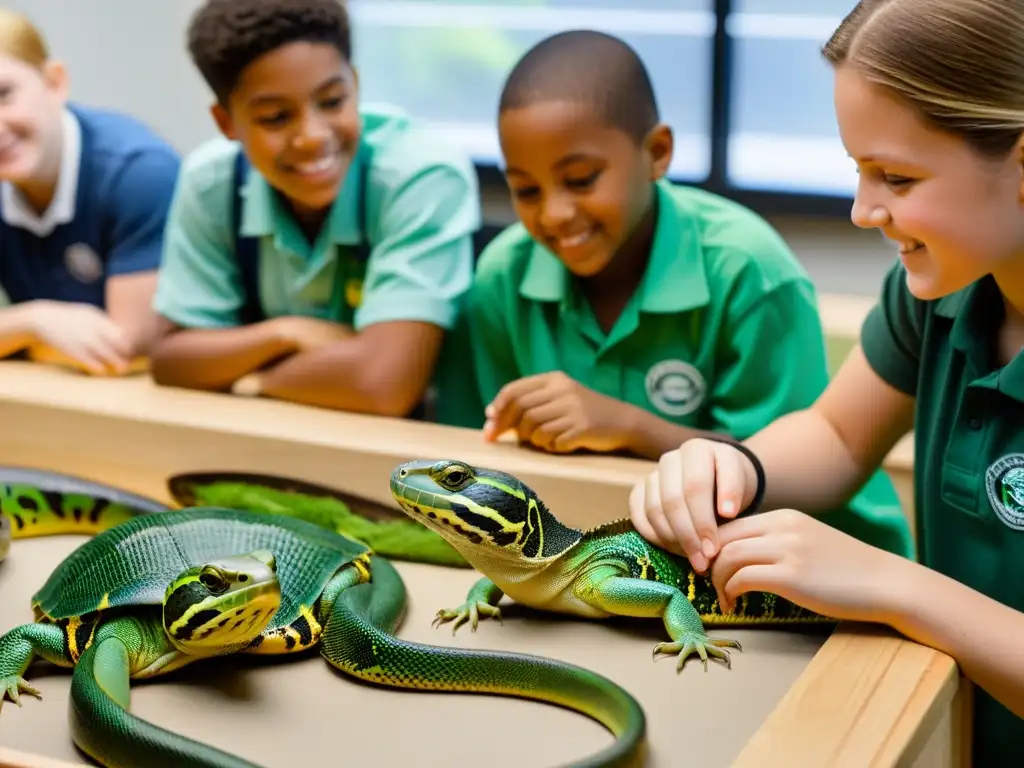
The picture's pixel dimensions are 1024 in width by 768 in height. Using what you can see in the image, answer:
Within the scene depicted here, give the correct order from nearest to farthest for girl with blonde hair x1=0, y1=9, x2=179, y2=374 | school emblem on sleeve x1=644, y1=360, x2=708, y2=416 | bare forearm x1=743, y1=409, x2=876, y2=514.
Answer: bare forearm x1=743, y1=409, x2=876, y2=514
school emblem on sleeve x1=644, y1=360, x2=708, y2=416
girl with blonde hair x1=0, y1=9, x2=179, y2=374

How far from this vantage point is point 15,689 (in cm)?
107

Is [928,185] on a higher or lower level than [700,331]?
higher

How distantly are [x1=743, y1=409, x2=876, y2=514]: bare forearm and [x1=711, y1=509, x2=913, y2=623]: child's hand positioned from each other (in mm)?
166

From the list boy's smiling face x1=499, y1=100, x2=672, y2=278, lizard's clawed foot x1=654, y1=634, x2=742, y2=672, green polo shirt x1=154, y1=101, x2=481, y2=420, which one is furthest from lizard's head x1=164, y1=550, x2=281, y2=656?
green polo shirt x1=154, y1=101, x2=481, y2=420

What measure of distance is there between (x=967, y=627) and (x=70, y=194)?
5.50 ft

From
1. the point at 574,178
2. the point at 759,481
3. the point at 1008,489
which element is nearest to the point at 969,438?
the point at 1008,489

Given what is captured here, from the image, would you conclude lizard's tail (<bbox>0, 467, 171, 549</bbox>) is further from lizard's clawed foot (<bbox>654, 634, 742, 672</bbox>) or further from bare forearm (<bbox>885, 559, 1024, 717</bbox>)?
bare forearm (<bbox>885, 559, 1024, 717</bbox>)

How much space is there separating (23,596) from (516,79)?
81 cm

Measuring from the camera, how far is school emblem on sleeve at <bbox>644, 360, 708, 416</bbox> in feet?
5.46

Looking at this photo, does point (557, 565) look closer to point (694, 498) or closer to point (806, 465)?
point (694, 498)

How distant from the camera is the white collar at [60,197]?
2.19 metres

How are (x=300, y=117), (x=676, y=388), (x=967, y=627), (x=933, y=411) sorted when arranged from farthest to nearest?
(x=300, y=117)
(x=676, y=388)
(x=933, y=411)
(x=967, y=627)

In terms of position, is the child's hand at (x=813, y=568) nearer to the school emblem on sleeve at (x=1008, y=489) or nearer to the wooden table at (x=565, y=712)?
the wooden table at (x=565, y=712)

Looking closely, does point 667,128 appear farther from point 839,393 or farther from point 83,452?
point 83,452
